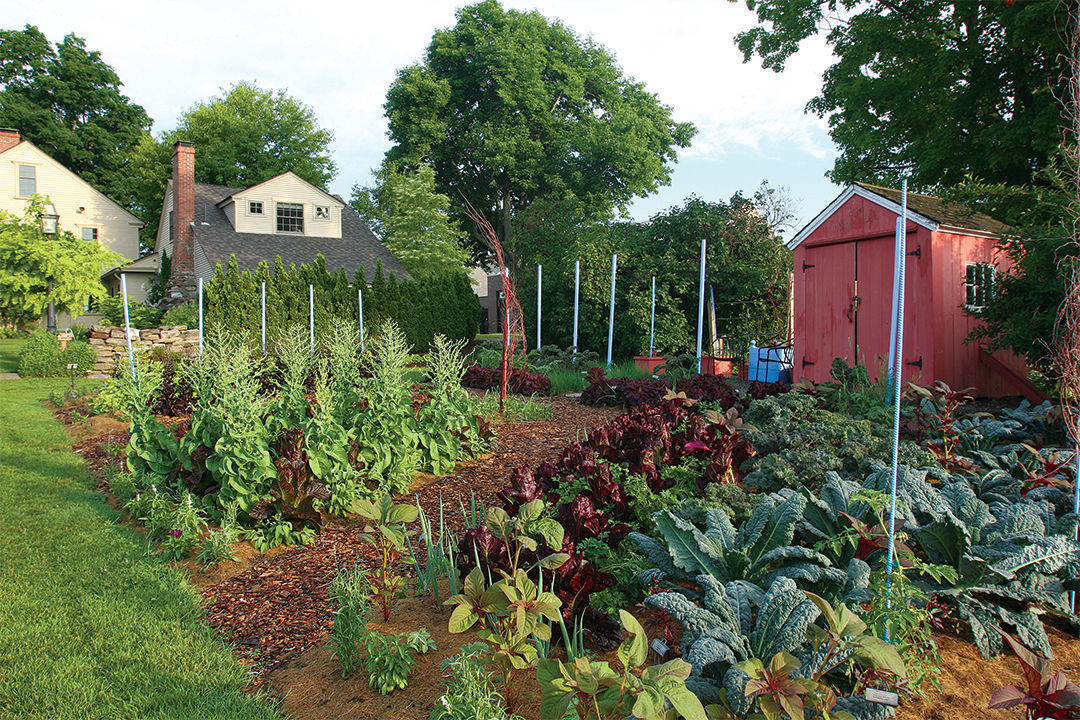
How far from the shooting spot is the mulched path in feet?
9.19

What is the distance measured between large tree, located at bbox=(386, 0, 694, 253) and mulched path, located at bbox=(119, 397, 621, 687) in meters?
24.9

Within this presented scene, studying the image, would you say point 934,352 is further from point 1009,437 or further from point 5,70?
point 5,70

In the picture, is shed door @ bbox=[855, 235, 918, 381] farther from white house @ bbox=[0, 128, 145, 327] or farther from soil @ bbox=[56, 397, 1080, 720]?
white house @ bbox=[0, 128, 145, 327]

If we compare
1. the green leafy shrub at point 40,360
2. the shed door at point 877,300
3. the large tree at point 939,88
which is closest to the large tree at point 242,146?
the green leafy shrub at point 40,360

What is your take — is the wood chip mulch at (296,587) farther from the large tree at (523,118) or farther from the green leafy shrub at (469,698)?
the large tree at (523,118)

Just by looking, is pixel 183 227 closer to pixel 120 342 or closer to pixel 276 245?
pixel 276 245

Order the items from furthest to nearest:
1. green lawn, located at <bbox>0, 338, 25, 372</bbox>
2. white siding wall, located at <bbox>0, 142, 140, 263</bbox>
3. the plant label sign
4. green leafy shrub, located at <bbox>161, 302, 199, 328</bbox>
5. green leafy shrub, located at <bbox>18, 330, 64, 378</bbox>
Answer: white siding wall, located at <bbox>0, 142, 140, 263</bbox>, green leafy shrub, located at <bbox>161, 302, 199, 328</bbox>, green lawn, located at <bbox>0, 338, 25, 372</bbox>, green leafy shrub, located at <bbox>18, 330, 64, 378</bbox>, the plant label sign

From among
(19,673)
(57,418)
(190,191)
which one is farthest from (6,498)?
(190,191)

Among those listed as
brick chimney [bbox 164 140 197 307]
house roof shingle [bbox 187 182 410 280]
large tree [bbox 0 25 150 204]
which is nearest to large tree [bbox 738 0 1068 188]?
house roof shingle [bbox 187 182 410 280]

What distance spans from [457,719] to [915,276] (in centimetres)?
767

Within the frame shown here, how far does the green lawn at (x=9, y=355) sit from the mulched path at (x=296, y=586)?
1373 cm

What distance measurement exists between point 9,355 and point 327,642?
1865cm

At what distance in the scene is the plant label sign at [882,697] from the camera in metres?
1.87

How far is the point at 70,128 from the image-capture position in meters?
36.9
